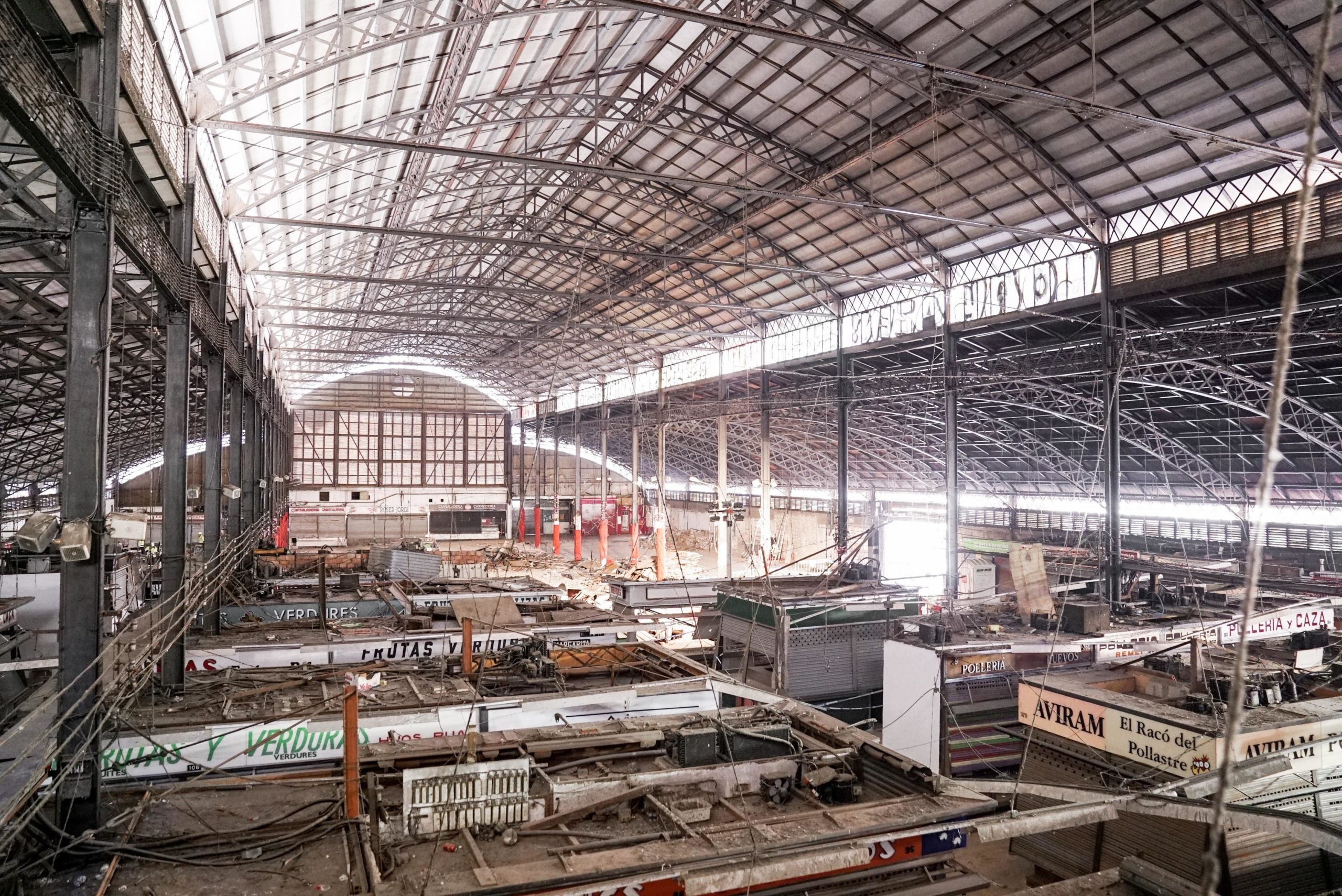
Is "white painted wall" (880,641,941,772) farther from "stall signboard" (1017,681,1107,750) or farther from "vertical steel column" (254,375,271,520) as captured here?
"vertical steel column" (254,375,271,520)

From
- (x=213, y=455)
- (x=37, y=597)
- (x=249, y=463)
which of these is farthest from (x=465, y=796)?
(x=249, y=463)

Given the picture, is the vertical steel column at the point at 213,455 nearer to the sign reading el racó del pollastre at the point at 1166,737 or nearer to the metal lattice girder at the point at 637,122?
the metal lattice girder at the point at 637,122

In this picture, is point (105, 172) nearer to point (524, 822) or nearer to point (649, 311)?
point (524, 822)

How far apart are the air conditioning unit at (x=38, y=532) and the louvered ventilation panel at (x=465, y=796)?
3304mm

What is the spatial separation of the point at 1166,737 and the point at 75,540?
10.3 metres

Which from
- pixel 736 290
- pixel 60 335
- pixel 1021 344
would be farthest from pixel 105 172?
pixel 736 290

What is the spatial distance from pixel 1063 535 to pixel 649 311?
21.9 meters

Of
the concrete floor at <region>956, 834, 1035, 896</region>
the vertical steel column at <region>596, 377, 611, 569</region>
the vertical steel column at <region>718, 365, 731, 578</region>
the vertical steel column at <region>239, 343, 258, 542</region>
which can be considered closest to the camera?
the concrete floor at <region>956, 834, 1035, 896</region>

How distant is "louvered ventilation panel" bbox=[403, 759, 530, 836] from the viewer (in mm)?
6504

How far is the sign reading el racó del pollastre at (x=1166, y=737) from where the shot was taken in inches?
308

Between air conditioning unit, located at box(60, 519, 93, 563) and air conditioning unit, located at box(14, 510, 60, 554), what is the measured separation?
Answer: 0.08 meters

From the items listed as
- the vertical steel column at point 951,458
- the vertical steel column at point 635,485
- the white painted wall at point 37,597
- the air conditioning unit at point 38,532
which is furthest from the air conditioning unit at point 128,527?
the vertical steel column at point 635,485

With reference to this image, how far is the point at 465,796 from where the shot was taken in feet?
21.8

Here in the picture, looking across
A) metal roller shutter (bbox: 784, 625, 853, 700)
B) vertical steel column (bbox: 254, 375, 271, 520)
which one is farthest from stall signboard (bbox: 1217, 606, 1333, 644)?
vertical steel column (bbox: 254, 375, 271, 520)
